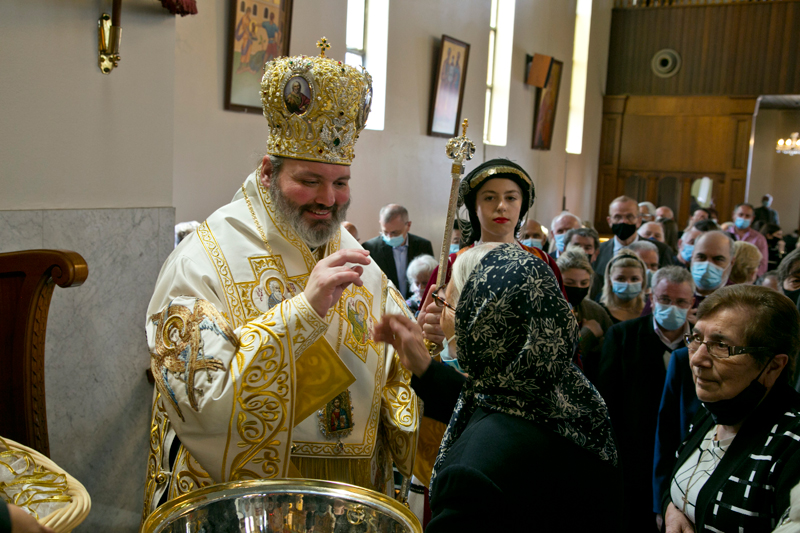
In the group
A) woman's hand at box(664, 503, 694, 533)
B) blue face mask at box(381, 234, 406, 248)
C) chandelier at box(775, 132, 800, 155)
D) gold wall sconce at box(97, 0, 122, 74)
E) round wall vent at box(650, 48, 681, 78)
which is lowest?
woman's hand at box(664, 503, 694, 533)

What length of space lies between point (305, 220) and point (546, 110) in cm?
1169

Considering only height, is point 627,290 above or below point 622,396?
above

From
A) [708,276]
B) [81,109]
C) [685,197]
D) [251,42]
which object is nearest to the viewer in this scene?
[81,109]

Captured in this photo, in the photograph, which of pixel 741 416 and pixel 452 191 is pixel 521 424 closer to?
pixel 741 416

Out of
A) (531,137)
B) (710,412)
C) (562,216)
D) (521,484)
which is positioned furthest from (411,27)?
(521,484)

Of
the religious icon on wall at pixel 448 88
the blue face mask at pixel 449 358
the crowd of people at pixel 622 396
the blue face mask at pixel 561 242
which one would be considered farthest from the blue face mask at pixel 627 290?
the religious icon on wall at pixel 448 88

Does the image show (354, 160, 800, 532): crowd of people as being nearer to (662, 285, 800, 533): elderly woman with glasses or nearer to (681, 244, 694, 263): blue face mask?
(662, 285, 800, 533): elderly woman with glasses

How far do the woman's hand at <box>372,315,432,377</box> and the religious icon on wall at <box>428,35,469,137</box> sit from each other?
6975 mm

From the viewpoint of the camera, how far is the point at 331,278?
174 centimetres

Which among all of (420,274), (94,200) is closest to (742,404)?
(94,200)

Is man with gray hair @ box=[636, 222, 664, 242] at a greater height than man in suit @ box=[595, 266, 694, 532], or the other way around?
man with gray hair @ box=[636, 222, 664, 242]

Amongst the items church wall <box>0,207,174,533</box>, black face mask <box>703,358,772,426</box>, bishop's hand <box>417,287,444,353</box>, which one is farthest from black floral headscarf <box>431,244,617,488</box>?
church wall <box>0,207,174,533</box>

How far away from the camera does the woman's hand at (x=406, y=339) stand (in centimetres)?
192

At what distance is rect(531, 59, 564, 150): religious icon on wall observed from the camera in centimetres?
1264
